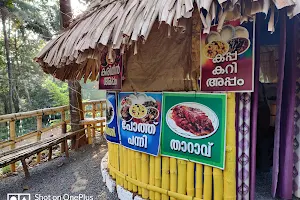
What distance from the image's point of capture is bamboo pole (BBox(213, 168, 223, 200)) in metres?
2.44

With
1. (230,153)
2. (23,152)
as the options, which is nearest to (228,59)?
(230,153)

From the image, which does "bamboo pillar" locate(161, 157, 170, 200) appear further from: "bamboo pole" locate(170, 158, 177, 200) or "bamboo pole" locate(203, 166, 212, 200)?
"bamboo pole" locate(203, 166, 212, 200)

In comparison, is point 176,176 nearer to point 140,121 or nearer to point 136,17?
point 140,121

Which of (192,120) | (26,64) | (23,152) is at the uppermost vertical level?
(26,64)

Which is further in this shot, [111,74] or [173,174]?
[111,74]

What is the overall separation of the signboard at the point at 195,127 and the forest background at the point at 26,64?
8.39 m

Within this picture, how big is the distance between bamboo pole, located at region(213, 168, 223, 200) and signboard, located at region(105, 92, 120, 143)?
1512 mm

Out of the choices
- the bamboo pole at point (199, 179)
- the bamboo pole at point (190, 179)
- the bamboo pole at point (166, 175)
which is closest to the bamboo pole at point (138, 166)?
the bamboo pole at point (166, 175)

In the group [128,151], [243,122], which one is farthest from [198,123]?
[128,151]

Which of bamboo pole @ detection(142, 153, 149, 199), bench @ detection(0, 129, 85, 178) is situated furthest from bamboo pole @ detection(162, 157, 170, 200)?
bench @ detection(0, 129, 85, 178)

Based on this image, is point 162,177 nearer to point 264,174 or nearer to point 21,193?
point 264,174

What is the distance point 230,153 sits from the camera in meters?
2.36

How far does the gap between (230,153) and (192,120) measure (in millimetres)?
519

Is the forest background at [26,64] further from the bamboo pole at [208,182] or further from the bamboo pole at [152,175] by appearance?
the bamboo pole at [208,182]
